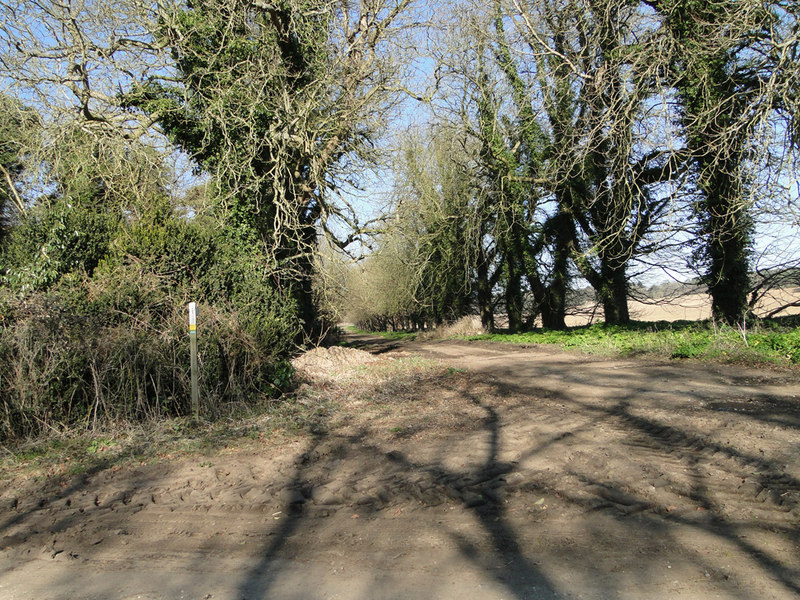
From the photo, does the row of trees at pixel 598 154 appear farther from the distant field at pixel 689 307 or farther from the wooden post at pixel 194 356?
the wooden post at pixel 194 356

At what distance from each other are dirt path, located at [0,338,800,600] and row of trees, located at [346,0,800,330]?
6.03 m

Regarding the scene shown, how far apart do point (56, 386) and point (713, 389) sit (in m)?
8.89

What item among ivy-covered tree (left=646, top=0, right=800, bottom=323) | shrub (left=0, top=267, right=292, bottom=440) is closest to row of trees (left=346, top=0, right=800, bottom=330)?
ivy-covered tree (left=646, top=0, right=800, bottom=323)

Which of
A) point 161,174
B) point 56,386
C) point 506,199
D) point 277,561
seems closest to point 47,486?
point 56,386

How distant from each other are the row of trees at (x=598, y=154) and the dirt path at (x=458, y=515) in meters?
6.03

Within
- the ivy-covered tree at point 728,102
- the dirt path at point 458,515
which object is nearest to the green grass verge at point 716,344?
the ivy-covered tree at point 728,102

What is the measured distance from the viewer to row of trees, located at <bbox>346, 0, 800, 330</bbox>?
10.4 metres

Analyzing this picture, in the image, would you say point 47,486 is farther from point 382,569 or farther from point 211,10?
point 211,10

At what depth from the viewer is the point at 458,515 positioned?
14.4 ft

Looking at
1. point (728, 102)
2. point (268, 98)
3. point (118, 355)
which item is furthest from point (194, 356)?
point (728, 102)

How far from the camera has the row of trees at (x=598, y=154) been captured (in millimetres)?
10359

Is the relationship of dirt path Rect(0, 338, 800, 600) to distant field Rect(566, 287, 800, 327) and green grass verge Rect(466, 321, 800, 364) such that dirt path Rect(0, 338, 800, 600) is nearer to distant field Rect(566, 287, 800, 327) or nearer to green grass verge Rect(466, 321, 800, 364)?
green grass verge Rect(466, 321, 800, 364)

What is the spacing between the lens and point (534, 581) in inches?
132

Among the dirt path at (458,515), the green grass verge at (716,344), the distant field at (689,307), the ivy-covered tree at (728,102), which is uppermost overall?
the ivy-covered tree at (728,102)
